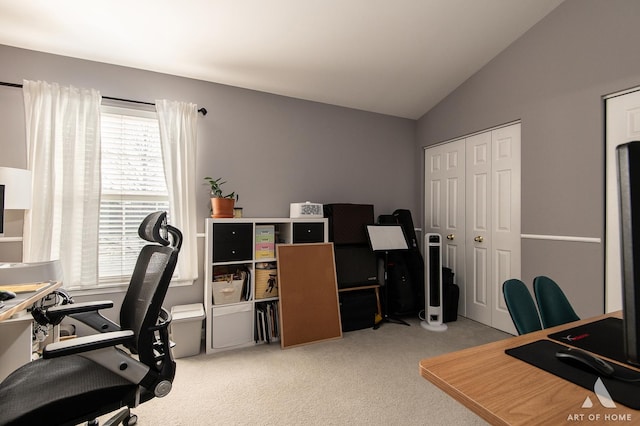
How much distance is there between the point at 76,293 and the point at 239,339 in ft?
4.64

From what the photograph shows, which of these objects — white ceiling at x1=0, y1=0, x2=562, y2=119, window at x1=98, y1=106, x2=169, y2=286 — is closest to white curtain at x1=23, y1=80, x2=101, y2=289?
window at x1=98, y1=106, x2=169, y2=286

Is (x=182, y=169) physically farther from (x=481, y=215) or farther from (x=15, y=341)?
(x=481, y=215)

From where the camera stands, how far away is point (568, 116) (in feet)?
8.52

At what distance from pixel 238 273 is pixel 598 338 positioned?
2579mm

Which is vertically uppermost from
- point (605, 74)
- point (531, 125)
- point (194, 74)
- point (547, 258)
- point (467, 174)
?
point (194, 74)

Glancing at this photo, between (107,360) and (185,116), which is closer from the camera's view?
(107,360)

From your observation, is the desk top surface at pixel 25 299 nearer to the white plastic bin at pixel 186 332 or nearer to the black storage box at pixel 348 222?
the white plastic bin at pixel 186 332

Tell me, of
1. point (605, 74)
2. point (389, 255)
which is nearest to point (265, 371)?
point (389, 255)

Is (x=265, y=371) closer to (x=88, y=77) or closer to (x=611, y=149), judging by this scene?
(x=88, y=77)

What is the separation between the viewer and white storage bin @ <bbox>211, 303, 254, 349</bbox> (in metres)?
2.73

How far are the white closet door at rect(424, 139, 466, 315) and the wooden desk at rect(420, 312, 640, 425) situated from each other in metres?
2.87

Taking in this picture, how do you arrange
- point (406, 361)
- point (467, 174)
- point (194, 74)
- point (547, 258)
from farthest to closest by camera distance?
point (467, 174) < point (194, 74) < point (547, 258) < point (406, 361)

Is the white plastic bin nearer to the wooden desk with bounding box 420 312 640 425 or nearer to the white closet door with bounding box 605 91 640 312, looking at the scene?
the wooden desk with bounding box 420 312 640 425

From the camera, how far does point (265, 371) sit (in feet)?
7.79
